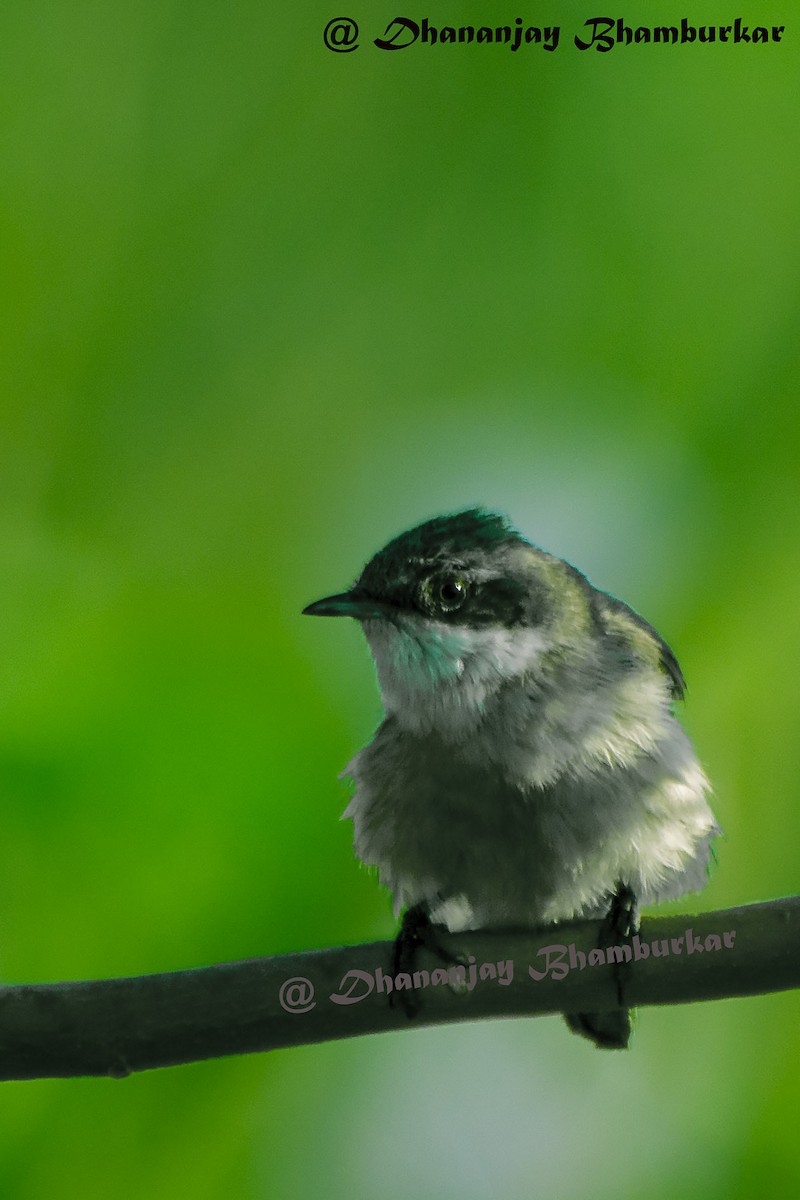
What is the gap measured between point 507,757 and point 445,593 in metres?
0.25

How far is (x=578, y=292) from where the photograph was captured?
195 cm

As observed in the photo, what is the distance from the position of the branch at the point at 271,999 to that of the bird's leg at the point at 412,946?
0.03ft

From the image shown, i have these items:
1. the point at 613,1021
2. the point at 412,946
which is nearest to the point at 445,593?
the point at 412,946

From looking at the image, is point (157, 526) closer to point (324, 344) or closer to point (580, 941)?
point (324, 344)

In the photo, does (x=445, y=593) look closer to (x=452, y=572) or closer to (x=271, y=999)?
(x=452, y=572)

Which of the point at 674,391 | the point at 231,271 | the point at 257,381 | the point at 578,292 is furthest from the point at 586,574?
the point at 231,271

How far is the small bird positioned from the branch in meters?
0.32

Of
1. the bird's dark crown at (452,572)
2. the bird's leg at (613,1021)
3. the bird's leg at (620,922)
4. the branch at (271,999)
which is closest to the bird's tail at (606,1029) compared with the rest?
the bird's leg at (613,1021)

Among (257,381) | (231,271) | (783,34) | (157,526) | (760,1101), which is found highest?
(783,34)

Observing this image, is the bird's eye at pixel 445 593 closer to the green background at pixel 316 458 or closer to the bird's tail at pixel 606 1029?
the green background at pixel 316 458

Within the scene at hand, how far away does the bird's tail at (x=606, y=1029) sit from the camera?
1718 mm

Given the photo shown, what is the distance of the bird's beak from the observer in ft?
5.50

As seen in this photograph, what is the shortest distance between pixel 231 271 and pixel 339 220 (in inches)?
7.5

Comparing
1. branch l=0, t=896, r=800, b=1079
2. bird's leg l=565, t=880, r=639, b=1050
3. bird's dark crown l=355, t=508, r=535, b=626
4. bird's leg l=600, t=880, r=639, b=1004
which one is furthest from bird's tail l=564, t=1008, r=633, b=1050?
bird's dark crown l=355, t=508, r=535, b=626
